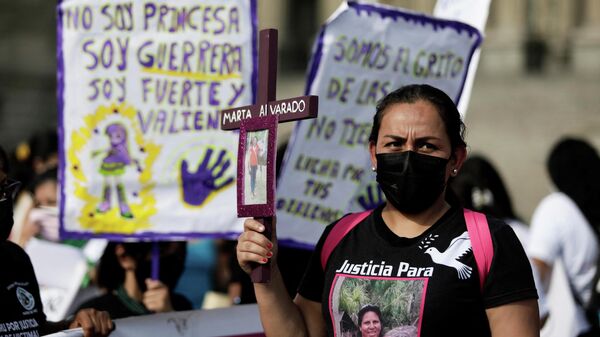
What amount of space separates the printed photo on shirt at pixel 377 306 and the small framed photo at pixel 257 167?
0.30 m

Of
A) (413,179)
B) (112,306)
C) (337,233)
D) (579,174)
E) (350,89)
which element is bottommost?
(112,306)

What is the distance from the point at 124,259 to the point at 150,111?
67 centimetres

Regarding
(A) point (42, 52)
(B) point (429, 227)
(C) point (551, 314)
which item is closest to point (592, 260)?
(C) point (551, 314)

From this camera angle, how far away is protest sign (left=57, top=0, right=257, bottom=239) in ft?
18.5

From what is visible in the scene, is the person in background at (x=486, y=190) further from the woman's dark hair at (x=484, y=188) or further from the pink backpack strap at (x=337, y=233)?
the pink backpack strap at (x=337, y=233)

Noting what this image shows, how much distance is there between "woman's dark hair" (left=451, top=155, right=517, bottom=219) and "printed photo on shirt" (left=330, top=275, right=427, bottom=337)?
11.5 ft

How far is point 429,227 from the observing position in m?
3.54

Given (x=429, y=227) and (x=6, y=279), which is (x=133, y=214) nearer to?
(x=6, y=279)

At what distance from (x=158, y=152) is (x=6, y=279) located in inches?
70.3

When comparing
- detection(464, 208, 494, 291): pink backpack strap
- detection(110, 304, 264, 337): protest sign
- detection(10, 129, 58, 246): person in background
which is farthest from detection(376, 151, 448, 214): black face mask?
detection(10, 129, 58, 246): person in background

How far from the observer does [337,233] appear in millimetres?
3697

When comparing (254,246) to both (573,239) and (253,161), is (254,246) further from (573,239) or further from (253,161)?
(573,239)

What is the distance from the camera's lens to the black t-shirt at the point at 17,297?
3.93 metres

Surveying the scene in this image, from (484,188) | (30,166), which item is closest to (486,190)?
(484,188)
